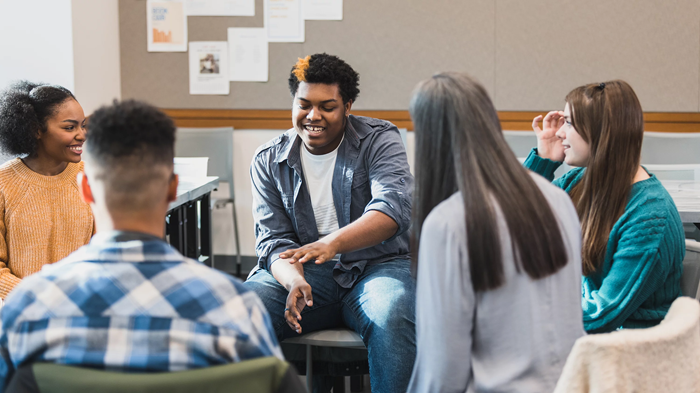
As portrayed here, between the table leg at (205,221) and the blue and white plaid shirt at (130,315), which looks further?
the table leg at (205,221)

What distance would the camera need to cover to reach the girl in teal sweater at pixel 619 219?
139 centimetres

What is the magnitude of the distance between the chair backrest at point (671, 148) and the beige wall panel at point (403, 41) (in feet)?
3.27

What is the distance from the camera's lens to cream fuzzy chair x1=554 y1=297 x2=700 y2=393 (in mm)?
849

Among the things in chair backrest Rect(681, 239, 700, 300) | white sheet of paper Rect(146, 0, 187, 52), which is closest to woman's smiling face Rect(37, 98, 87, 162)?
chair backrest Rect(681, 239, 700, 300)

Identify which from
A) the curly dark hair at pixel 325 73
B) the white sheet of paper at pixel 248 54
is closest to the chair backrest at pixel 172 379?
the curly dark hair at pixel 325 73

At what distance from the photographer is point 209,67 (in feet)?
12.9

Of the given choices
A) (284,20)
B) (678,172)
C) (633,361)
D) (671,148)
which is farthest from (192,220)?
(671,148)

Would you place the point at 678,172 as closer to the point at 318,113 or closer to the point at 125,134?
the point at 318,113

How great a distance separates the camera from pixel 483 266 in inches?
37.1

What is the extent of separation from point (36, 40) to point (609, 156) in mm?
2982

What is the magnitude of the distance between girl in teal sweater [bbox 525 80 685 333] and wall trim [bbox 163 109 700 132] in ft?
7.22

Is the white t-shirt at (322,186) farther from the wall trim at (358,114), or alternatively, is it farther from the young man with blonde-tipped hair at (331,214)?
the wall trim at (358,114)

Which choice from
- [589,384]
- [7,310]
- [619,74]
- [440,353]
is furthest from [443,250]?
[619,74]

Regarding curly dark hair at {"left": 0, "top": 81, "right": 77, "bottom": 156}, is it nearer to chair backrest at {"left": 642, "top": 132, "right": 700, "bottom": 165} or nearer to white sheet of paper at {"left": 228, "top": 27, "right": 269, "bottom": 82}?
white sheet of paper at {"left": 228, "top": 27, "right": 269, "bottom": 82}
